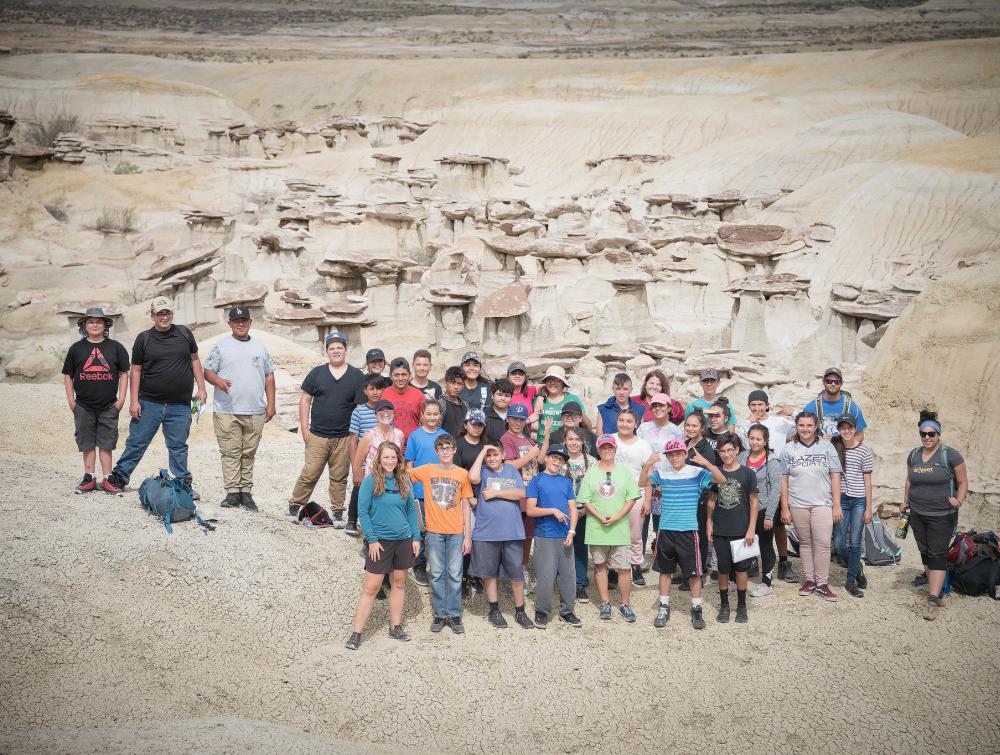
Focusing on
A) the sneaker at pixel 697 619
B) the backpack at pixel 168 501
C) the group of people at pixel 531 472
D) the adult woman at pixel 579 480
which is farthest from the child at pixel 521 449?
the backpack at pixel 168 501

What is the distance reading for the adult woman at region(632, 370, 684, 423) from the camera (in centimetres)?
796

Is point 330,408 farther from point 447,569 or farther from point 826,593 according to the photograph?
point 826,593

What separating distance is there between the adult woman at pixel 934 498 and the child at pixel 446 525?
12.3 feet

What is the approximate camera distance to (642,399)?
829cm

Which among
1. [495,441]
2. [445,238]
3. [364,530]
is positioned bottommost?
[364,530]

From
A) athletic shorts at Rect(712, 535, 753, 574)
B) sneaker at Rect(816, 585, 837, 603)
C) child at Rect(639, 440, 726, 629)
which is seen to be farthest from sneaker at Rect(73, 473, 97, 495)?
sneaker at Rect(816, 585, 837, 603)

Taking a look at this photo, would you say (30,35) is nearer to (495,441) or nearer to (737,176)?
(737,176)

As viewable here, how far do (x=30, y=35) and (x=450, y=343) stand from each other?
10364 cm

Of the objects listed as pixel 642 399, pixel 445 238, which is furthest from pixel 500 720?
pixel 445 238

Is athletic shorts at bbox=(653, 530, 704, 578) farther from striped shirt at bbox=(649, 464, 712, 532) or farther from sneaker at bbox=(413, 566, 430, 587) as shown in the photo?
sneaker at bbox=(413, 566, 430, 587)

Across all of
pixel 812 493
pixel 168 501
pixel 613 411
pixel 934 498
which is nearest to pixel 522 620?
pixel 613 411

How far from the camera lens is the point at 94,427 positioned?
7.84 metres

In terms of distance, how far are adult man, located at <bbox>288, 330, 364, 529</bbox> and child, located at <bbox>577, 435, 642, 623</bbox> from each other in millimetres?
2240

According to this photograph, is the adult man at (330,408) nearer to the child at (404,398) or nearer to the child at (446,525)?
the child at (404,398)
